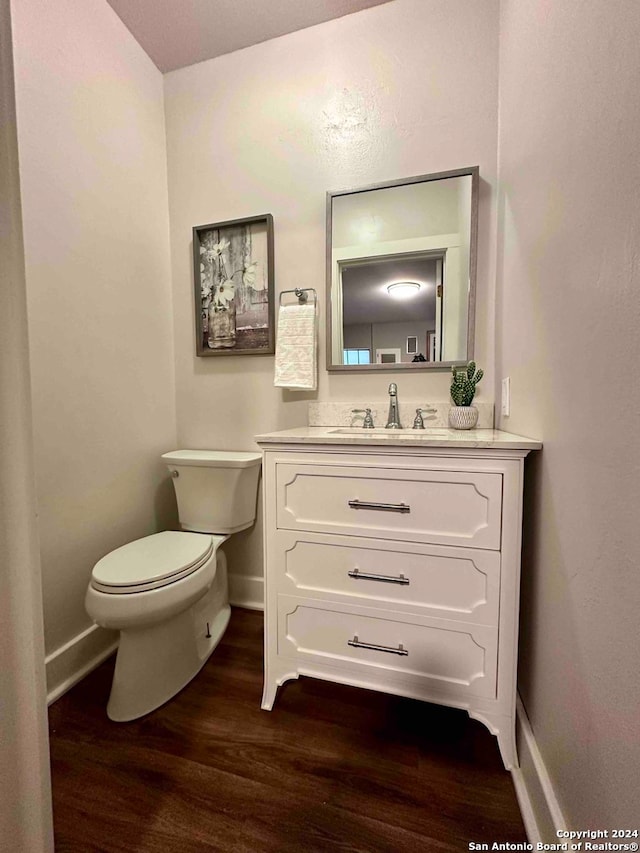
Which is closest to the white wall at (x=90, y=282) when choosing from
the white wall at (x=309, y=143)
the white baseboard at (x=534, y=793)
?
the white wall at (x=309, y=143)

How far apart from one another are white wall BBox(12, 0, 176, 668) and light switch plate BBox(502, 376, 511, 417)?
1545 millimetres

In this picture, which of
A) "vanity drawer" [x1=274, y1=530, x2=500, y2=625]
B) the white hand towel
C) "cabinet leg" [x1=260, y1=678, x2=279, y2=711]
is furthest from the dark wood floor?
the white hand towel

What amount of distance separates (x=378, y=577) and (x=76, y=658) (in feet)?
3.91

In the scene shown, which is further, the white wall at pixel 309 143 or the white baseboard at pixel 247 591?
the white baseboard at pixel 247 591

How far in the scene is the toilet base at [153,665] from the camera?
43.3 inches

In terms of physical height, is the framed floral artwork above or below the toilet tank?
above

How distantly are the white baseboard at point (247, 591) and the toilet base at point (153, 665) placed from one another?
1.32ft

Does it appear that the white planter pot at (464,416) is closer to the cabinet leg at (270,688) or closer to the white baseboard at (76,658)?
the cabinet leg at (270,688)

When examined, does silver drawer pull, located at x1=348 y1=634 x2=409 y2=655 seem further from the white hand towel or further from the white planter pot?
the white hand towel

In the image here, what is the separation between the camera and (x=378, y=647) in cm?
99

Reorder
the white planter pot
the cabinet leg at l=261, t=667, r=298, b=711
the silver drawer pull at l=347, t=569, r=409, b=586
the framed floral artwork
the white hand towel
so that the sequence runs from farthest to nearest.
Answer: the framed floral artwork < the white hand towel < the white planter pot < the cabinet leg at l=261, t=667, r=298, b=711 < the silver drawer pull at l=347, t=569, r=409, b=586

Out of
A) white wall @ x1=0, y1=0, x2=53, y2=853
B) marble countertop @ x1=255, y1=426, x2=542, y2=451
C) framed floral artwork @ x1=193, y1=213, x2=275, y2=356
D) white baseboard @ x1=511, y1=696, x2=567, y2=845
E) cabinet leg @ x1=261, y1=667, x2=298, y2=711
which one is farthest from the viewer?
framed floral artwork @ x1=193, y1=213, x2=275, y2=356

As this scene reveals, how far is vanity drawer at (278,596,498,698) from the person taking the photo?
91cm

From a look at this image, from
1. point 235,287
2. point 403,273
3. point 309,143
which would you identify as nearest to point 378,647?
point 403,273
